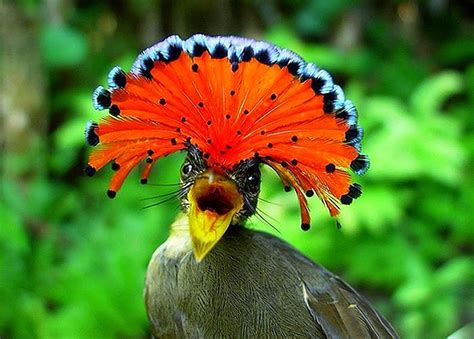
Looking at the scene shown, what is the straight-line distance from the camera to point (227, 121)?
125cm

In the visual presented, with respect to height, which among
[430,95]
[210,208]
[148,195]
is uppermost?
[430,95]

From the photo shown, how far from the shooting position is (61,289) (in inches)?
125

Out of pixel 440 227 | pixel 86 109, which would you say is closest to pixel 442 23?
pixel 440 227

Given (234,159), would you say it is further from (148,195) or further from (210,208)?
(148,195)

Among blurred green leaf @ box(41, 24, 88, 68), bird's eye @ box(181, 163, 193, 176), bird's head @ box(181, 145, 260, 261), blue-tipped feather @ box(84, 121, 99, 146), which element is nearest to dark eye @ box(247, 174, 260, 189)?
bird's head @ box(181, 145, 260, 261)

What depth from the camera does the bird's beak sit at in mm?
1211

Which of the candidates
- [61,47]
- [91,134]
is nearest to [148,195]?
[61,47]

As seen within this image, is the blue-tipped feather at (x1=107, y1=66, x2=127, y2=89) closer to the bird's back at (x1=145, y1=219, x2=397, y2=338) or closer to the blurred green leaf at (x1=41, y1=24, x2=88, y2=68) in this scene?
the bird's back at (x1=145, y1=219, x2=397, y2=338)

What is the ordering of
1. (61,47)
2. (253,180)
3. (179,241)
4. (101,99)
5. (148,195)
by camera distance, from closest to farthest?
(101,99)
(253,180)
(179,241)
(148,195)
(61,47)

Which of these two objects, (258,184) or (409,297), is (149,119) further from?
(409,297)

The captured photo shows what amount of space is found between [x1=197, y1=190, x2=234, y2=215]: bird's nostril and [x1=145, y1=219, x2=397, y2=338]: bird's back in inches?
8.2

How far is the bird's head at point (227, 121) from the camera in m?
1.20

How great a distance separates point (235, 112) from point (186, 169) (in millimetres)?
173

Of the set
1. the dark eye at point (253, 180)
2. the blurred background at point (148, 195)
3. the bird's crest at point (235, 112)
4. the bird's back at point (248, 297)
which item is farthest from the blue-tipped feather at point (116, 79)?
the blurred background at point (148, 195)
